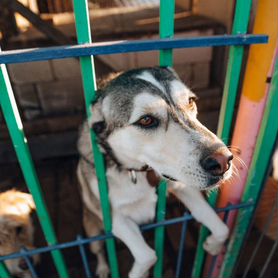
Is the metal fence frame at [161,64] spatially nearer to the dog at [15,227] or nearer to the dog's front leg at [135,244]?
the dog's front leg at [135,244]

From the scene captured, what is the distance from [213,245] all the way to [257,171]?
69 cm

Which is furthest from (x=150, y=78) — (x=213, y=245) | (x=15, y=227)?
(x=15, y=227)

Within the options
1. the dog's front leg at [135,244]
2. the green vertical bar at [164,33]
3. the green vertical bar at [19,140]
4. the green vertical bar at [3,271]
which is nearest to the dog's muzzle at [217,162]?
the green vertical bar at [164,33]

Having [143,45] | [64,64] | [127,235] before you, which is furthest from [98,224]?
[64,64]

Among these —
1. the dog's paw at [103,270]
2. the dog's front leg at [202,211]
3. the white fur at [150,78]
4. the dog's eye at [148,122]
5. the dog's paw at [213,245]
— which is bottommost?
the dog's paw at [103,270]

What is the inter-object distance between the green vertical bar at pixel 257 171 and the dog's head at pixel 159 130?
470mm

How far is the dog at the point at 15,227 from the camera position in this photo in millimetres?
2152

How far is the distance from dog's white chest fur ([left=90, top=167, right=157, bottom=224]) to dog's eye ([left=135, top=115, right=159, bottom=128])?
46cm

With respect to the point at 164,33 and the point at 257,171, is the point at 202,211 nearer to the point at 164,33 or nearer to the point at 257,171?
the point at 257,171

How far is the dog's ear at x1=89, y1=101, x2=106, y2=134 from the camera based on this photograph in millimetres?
1769

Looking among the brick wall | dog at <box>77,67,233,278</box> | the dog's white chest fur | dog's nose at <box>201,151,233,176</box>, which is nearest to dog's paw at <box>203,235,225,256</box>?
dog at <box>77,67,233,278</box>

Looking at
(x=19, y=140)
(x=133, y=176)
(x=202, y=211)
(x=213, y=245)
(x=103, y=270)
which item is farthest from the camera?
(x=103, y=270)

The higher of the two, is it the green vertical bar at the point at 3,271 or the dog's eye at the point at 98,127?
the dog's eye at the point at 98,127

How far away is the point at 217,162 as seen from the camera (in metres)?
1.41
